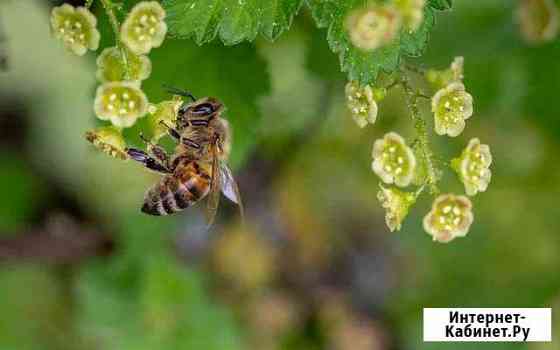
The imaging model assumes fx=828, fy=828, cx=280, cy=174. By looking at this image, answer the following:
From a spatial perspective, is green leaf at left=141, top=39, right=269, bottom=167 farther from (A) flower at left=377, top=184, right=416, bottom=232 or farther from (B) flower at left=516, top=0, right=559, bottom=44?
(B) flower at left=516, top=0, right=559, bottom=44

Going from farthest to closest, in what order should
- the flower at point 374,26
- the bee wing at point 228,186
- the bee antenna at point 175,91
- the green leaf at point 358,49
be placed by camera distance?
the bee antenna at point 175,91, the bee wing at point 228,186, the green leaf at point 358,49, the flower at point 374,26

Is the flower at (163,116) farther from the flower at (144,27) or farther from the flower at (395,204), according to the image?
the flower at (395,204)

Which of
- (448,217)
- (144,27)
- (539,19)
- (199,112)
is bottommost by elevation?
(448,217)

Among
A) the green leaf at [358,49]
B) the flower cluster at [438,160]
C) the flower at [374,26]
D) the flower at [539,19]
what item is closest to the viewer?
the flower at [374,26]

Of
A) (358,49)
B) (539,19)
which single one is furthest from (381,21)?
(539,19)

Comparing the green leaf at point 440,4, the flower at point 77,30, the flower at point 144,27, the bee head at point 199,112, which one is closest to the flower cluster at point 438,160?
the green leaf at point 440,4

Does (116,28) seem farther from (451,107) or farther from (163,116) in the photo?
(451,107)
